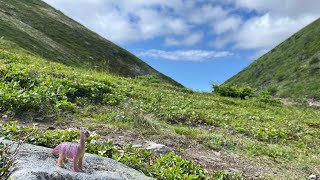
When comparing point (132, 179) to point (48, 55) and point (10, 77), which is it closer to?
point (10, 77)

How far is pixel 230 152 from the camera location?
478 inches

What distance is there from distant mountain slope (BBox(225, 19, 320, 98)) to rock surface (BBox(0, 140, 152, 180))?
4520 centimetres

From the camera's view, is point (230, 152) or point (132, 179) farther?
point (230, 152)

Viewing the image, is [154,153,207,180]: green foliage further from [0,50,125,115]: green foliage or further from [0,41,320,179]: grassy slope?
[0,50,125,115]: green foliage

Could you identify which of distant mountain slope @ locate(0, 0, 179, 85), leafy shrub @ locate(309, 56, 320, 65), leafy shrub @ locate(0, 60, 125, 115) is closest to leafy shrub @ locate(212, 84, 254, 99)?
distant mountain slope @ locate(0, 0, 179, 85)

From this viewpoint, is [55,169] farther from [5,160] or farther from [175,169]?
[175,169]

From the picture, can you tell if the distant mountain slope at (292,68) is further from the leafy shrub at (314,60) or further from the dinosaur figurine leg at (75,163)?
the dinosaur figurine leg at (75,163)

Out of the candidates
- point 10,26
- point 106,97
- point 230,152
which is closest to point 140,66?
point 10,26

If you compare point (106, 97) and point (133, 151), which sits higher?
point (106, 97)

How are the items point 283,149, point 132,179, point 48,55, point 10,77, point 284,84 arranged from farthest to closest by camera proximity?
point 284,84 → point 48,55 → point 10,77 → point 283,149 → point 132,179

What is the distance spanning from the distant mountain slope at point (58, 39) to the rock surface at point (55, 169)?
3283 centimetres

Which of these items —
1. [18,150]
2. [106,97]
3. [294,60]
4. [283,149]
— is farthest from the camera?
[294,60]

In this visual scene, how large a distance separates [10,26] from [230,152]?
38.9 metres

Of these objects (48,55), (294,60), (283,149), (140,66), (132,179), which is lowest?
(132,179)
